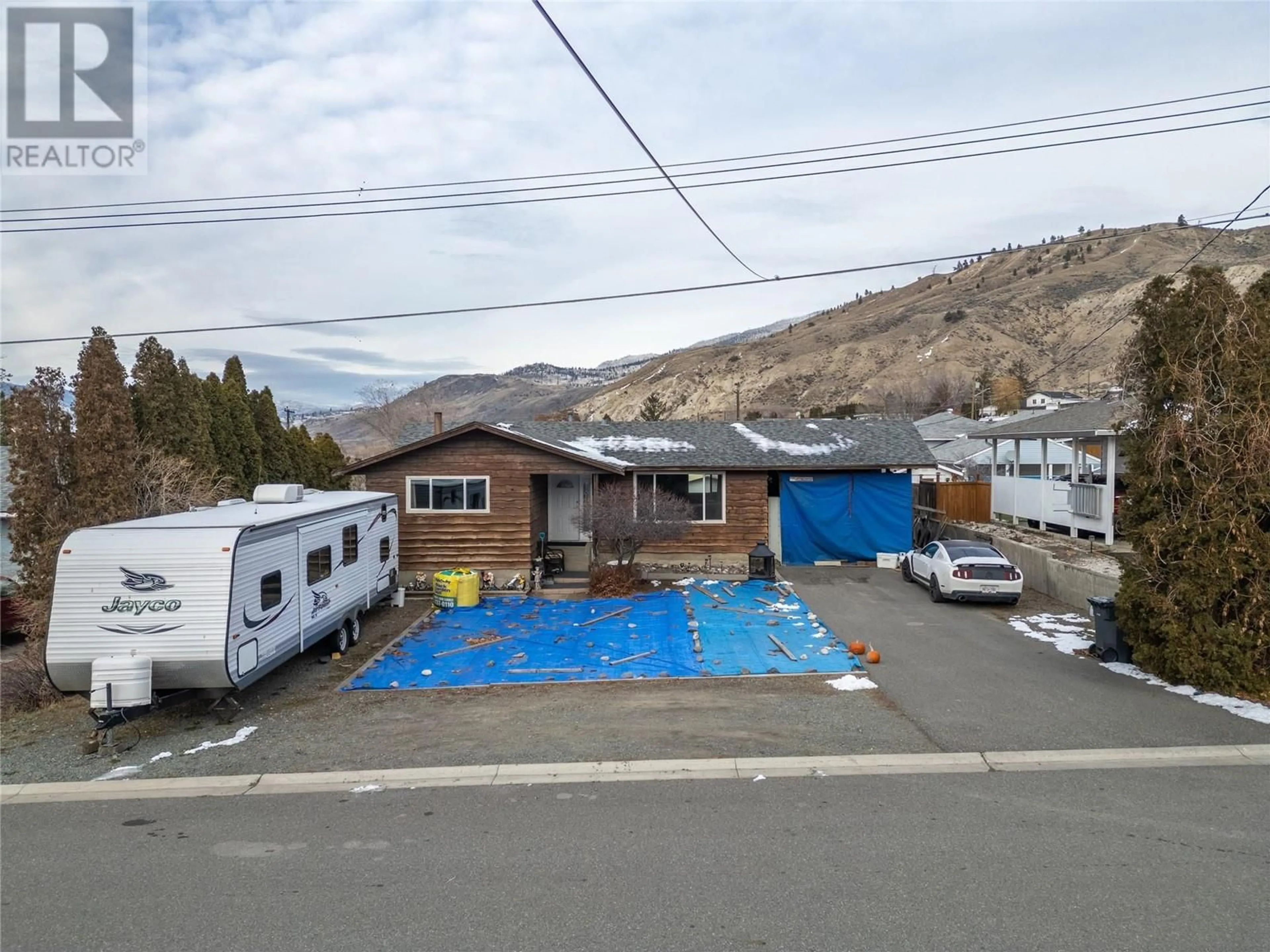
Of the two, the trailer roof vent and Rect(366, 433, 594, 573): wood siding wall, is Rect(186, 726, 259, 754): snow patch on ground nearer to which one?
the trailer roof vent

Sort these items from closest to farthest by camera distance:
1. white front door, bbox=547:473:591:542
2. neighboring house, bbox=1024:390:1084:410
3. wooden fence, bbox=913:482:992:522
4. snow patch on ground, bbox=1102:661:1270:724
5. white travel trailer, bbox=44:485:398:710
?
white travel trailer, bbox=44:485:398:710 → snow patch on ground, bbox=1102:661:1270:724 → white front door, bbox=547:473:591:542 → wooden fence, bbox=913:482:992:522 → neighboring house, bbox=1024:390:1084:410

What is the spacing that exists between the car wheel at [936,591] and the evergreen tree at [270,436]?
21644mm

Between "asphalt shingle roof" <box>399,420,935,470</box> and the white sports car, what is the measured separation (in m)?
4.98

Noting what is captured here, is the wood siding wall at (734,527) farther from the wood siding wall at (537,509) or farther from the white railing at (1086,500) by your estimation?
the white railing at (1086,500)

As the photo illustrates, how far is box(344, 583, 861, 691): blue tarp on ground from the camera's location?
11789 mm

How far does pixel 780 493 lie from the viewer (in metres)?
22.1

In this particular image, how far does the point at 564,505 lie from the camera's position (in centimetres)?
2183

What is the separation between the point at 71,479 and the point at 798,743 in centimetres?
1303

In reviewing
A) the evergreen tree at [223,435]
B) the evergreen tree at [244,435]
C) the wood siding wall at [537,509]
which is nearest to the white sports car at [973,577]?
the wood siding wall at [537,509]

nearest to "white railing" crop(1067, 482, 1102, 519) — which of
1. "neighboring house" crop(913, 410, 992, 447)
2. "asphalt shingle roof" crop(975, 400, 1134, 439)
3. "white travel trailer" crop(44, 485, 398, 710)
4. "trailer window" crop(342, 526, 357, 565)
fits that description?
"asphalt shingle roof" crop(975, 400, 1134, 439)

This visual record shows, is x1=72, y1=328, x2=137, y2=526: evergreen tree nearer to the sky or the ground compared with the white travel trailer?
nearer to the sky

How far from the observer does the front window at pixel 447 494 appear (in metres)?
19.0

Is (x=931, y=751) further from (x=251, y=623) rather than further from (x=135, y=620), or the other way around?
(x=135, y=620)

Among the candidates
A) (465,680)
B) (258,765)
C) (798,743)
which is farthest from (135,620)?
(798,743)
